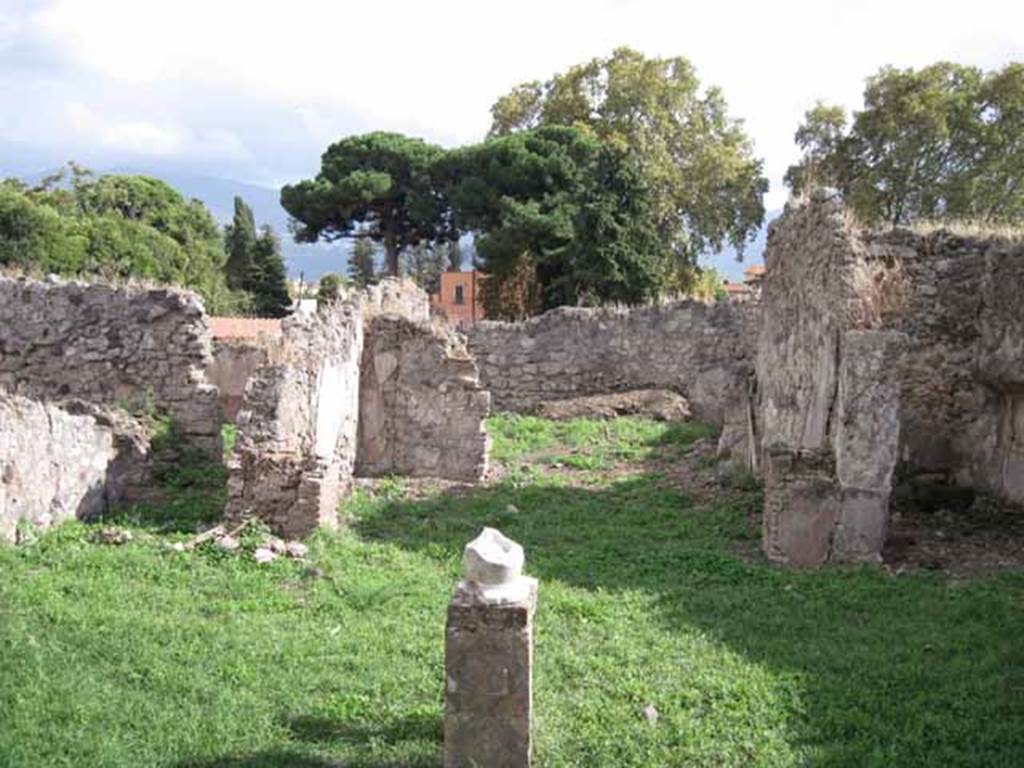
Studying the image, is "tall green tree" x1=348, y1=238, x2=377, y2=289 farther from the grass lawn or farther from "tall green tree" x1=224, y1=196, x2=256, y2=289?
the grass lawn

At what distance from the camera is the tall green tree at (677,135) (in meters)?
35.8

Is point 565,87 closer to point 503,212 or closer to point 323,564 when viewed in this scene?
point 503,212

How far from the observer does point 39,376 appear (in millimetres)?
12539

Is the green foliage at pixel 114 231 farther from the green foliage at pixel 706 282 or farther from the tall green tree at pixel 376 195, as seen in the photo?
the green foliage at pixel 706 282

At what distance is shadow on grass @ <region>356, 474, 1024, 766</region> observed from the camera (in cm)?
486

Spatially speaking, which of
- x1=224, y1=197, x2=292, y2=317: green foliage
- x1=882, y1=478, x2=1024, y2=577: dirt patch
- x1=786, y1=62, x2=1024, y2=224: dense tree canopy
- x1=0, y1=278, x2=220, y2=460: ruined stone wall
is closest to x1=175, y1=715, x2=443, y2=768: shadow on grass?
x1=882, y1=478, x2=1024, y2=577: dirt patch

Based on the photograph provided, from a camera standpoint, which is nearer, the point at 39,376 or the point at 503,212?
the point at 39,376

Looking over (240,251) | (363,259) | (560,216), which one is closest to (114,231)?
(240,251)

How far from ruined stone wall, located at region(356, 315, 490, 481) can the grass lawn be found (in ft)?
8.17

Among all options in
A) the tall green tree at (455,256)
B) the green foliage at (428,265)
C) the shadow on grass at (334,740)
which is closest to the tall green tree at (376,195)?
the tall green tree at (455,256)

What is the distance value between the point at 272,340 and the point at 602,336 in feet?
33.2

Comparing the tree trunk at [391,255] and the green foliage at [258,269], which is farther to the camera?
the green foliage at [258,269]

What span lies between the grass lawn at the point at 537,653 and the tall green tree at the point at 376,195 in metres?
28.1

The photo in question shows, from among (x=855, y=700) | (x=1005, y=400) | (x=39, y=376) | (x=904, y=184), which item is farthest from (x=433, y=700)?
(x=904, y=184)
